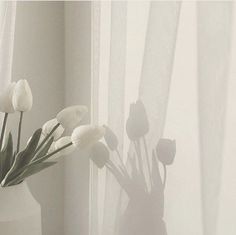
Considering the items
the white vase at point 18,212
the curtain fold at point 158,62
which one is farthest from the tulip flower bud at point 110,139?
the white vase at point 18,212

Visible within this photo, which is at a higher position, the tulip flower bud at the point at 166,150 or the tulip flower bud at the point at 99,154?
the tulip flower bud at the point at 166,150

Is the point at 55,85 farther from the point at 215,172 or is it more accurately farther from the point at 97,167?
the point at 215,172

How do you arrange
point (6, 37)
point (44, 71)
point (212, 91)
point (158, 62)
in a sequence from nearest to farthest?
1. point (212, 91)
2. point (158, 62)
3. point (6, 37)
4. point (44, 71)

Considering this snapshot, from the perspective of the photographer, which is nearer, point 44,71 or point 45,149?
point 45,149

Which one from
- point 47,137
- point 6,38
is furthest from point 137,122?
point 6,38

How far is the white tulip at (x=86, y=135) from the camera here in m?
0.95

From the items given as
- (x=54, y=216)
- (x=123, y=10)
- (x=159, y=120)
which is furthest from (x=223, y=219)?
(x=54, y=216)

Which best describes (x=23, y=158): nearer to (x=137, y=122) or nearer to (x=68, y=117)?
(x=68, y=117)

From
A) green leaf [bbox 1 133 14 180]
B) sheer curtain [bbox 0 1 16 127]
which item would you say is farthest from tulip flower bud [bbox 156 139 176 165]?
sheer curtain [bbox 0 1 16 127]

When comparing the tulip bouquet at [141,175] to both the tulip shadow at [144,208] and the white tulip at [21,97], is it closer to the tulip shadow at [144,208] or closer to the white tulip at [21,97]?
the tulip shadow at [144,208]

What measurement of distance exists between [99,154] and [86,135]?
0.41 ft

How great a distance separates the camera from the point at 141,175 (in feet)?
3.13

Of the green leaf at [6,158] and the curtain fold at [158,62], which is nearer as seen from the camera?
the curtain fold at [158,62]

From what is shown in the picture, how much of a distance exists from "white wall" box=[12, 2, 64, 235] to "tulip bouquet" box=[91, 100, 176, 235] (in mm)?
332
